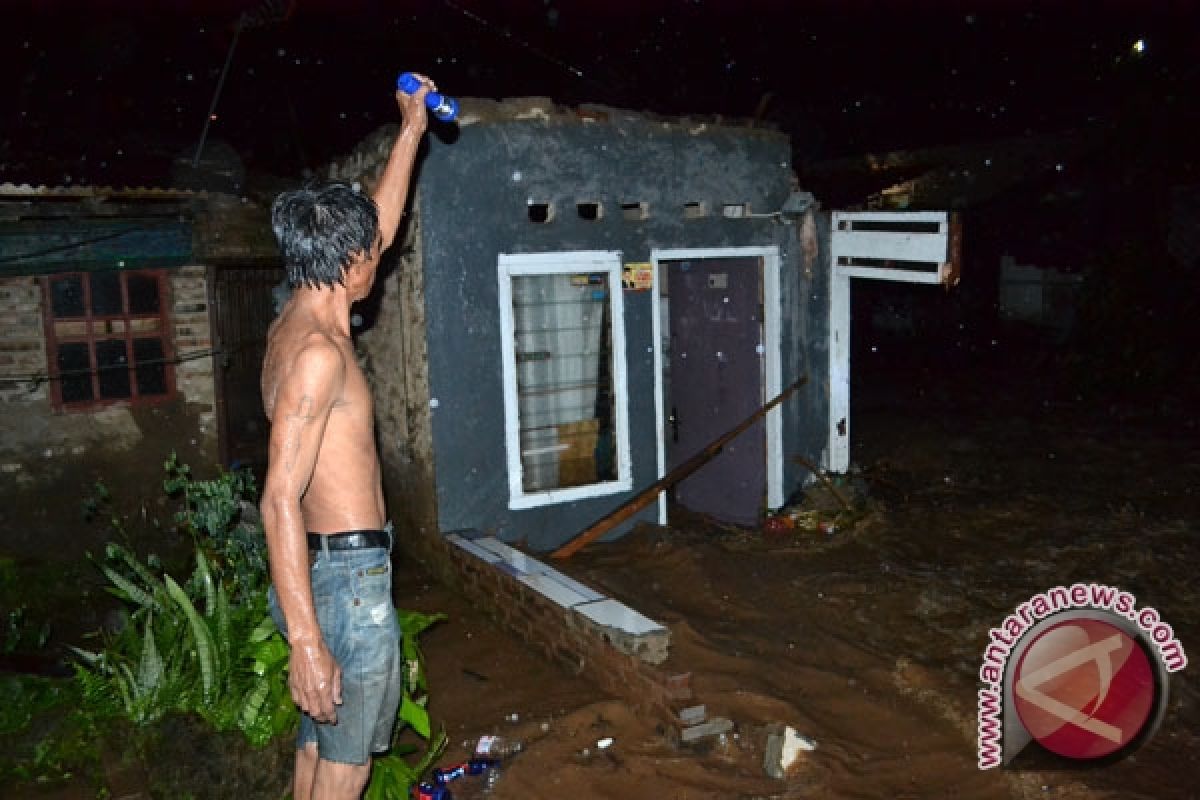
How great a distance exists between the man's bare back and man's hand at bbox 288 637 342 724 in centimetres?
40

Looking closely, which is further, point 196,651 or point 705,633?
point 705,633

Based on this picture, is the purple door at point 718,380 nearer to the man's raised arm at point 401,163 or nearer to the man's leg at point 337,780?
the man's raised arm at point 401,163

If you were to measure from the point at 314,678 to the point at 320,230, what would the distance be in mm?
1443

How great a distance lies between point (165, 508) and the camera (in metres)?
8.12

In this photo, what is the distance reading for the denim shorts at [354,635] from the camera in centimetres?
290

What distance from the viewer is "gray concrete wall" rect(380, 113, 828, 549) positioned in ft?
22.1

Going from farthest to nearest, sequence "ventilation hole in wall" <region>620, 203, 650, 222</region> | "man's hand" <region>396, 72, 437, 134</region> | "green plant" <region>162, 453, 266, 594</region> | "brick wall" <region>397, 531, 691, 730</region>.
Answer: "ventilation hole in wall" <region>620, 203, 650, 222</region> → "green plant" <region>162, 453, 266, 594</region> → "brick wall" <region>397, 531, 691, 730</region> → "man's hand" <region>396, 72, 437, 134</region>

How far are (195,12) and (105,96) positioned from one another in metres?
1.98

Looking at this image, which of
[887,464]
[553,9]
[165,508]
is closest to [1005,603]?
[887,464]

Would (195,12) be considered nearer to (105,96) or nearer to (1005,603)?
(105,96)

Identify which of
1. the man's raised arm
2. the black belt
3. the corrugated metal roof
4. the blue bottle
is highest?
the corrugated metal roof

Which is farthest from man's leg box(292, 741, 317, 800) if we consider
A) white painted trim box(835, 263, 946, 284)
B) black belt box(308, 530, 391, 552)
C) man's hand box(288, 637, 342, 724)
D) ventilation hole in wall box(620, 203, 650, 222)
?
white painted trim box(835, 263, 946, 284)

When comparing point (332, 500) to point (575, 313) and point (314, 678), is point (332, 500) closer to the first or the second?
point (314, 678)

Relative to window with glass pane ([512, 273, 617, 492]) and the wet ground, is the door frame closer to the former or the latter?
window with glass pane ([512, 273, 617, 492])
